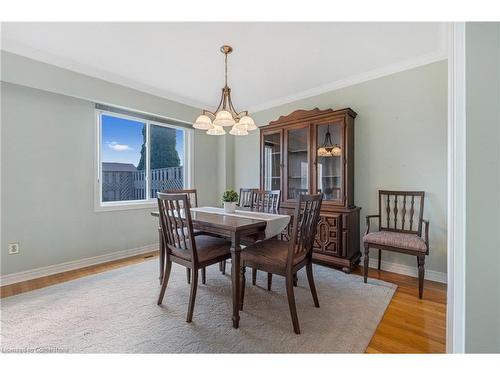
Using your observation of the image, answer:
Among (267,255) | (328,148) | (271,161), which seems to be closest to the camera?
(267,255)

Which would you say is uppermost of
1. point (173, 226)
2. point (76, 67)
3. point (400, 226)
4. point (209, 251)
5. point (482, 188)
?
point (76, 67)

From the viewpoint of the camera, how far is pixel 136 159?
3473 mm

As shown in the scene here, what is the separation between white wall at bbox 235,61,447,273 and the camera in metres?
2.38

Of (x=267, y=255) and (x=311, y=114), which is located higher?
(x=311, y=114)

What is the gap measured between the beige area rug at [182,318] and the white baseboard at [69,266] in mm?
456

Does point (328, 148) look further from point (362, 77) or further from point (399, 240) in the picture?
point (399, 240)

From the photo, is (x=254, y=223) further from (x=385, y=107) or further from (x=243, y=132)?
(x=385, y=107)

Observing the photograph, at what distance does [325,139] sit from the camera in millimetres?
2875

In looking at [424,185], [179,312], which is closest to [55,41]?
[179,312]

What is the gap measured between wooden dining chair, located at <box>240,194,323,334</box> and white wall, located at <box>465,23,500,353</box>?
88 centimetres

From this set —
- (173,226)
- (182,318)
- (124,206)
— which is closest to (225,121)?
(173,226)

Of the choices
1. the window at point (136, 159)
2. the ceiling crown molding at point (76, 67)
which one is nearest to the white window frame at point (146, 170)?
the window at point (136, 159)

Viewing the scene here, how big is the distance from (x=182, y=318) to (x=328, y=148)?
7.77 feet

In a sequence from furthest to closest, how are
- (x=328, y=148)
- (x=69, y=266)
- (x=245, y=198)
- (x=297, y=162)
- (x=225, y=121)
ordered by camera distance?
(x=297, y=162) < (x=245, y=198) < (x=328, y=148) < (x=69, y=266) < (x=225, y=121)
